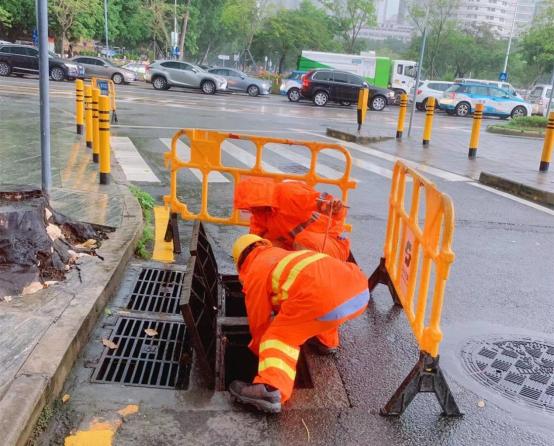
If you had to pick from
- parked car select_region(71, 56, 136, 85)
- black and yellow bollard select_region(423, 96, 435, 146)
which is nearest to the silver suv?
parked car select_region(71, 56, 136, 85)

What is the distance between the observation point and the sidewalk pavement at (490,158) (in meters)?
9.86

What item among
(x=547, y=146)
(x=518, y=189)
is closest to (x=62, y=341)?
(x=518, y=189)

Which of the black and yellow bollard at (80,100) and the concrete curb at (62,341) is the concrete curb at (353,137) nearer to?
the black and yellow bollard at (80,100)

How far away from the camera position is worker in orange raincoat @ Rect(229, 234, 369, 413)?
305cm

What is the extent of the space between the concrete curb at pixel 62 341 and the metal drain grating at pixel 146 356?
0.19 metres

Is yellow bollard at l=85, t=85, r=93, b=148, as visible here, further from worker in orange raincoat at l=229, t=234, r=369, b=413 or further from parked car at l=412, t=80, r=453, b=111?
parked car at l=412, t=80, r=453, b=111

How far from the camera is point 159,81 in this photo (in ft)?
102

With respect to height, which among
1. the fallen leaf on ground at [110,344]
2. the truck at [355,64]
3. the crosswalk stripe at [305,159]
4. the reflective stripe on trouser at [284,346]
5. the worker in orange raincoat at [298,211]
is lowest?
the fallen leaf on ground at [110,344]

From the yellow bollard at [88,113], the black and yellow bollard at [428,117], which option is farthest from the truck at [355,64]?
the yellow bollard at [88,113]

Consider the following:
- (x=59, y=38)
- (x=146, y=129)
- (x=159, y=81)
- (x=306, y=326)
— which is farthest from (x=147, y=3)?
(x=306, y=326)

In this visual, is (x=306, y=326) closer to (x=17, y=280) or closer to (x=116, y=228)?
(x=17, y=280)

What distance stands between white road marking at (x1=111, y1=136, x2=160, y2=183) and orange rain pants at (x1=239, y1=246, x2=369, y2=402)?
18.3ft

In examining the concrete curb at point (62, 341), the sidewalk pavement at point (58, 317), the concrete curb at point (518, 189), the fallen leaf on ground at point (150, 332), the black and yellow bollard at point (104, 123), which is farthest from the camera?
the concrete curb at point (518, 189)

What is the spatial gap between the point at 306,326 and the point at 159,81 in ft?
98.2
